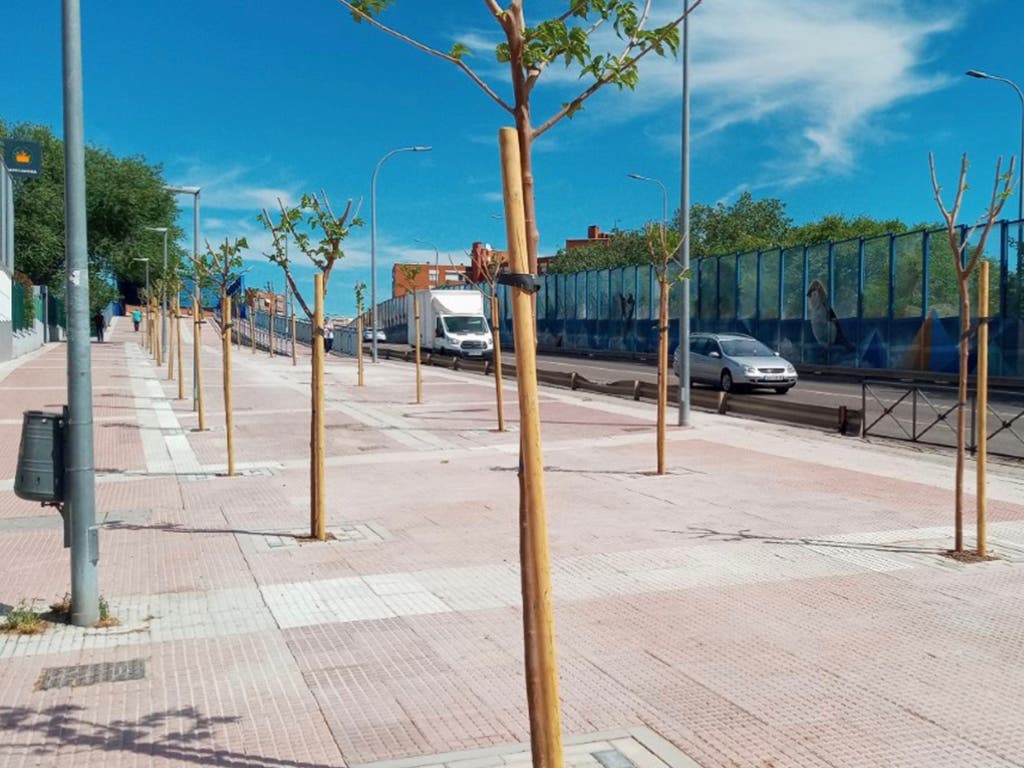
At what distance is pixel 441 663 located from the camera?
5820mm

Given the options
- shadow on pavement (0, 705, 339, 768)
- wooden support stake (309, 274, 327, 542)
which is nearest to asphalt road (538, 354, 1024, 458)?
wooden support stake (309, 274, 327, 542)

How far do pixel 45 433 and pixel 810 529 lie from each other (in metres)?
6.44

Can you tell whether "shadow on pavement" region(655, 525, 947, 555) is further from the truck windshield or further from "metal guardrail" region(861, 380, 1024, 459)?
the truck windshield

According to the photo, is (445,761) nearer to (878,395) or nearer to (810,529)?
(810,529)

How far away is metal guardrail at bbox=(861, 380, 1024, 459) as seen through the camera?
14.2 meters

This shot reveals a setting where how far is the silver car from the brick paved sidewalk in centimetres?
1270

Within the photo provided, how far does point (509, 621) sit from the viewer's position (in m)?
6.65

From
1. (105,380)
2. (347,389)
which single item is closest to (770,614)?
(347,389)

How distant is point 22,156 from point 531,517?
2111 inches

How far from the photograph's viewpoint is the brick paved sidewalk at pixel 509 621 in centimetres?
476

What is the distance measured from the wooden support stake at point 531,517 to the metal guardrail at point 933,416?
11.6 m

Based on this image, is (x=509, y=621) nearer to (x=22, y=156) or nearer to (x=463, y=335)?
(x=463, y=335)

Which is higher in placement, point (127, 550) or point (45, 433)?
point (45, 433)

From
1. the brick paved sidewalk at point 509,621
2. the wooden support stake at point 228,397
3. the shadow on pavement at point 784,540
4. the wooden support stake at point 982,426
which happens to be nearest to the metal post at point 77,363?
the brick paved sidewalk at point 509,621
